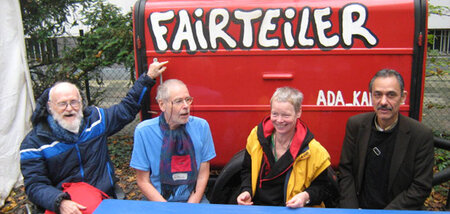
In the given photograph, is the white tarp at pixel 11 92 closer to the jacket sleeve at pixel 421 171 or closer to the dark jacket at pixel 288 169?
the dark jacket at pixel 288 169

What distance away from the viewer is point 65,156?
247 cm

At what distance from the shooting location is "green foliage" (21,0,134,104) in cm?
431

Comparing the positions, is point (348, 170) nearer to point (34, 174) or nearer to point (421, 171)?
point (421, 171)

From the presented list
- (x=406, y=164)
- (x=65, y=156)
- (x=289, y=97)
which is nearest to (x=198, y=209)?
(x=289, y=97)

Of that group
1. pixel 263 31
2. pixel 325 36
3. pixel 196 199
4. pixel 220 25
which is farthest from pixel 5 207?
pixel 325 36

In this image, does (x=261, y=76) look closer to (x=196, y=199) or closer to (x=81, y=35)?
(x=196, y=199)

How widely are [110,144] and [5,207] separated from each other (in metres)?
1.94

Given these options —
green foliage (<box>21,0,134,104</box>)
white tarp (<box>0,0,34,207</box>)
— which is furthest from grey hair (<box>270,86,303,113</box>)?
white tarp (<box>0,0,34,207</box>)

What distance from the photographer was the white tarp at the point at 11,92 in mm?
3943

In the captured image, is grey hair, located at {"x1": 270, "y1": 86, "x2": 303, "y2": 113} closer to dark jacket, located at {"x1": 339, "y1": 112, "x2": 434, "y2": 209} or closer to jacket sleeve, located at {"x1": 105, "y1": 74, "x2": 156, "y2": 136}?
dark jacket, located at {"x1": 339, "y1": 112, "x2": 434, "y2": 209}

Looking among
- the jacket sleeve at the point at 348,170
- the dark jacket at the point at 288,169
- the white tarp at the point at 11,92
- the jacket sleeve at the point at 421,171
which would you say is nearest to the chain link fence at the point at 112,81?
the white tarp at the point at 11,92

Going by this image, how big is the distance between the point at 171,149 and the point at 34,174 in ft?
3.10

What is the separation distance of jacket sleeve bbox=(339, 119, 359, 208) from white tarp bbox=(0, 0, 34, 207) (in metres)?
3.69

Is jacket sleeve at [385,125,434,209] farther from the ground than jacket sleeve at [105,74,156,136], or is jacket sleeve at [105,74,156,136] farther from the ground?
jacket sleeve at [105,74,156,136]
